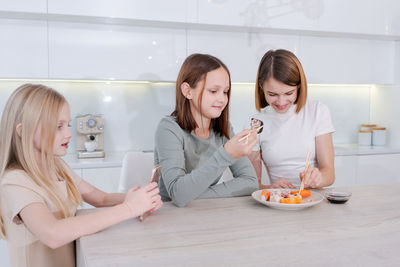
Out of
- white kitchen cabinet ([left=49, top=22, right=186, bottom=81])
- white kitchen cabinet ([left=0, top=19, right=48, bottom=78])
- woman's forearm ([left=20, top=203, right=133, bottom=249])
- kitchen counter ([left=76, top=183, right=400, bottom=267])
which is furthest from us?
white kitchen cabinet ([left=49, top=22, right=186, bottom=81])

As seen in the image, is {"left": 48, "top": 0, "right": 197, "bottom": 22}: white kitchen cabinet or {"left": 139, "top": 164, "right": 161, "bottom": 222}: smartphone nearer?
{"left": 139, "top": 164, "right": 161, "bottom": 222}: smartphone

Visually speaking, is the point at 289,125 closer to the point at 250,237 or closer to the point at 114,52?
the point at 250,237

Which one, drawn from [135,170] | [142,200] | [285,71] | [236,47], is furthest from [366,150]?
[142,200]

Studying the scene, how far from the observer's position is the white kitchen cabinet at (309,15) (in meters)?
2.78

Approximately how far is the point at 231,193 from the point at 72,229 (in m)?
0.61

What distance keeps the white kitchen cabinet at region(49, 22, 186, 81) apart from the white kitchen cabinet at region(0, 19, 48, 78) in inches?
2.2

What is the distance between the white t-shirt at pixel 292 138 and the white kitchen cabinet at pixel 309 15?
119 cm

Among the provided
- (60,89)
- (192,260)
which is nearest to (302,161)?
(192,260)

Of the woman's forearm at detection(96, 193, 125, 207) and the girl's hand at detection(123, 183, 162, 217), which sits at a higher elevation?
the girl's hand at detection(123, 183, 162, 217)

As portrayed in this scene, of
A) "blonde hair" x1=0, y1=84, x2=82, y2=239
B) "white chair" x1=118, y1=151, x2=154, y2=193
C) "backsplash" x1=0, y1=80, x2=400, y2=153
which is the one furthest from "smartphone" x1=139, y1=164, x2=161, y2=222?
"backsplash" x1=0, y1=80, x2=400, y2=153

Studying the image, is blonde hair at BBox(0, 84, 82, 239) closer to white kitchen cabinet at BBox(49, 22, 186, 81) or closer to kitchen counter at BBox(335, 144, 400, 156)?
white kitchen cabinet at BBox(49, 22, 186, 81)

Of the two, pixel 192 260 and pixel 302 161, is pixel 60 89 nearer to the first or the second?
pixel 302 161

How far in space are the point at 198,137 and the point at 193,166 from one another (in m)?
0.12

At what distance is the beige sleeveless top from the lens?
41.1 inches
